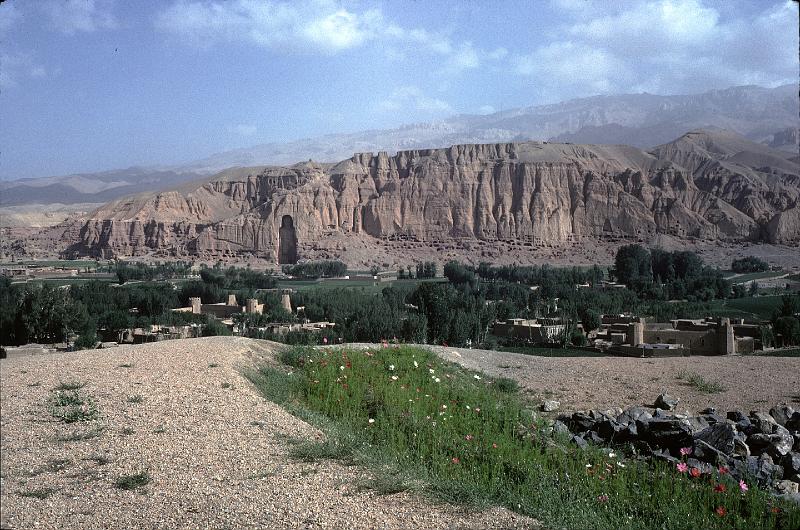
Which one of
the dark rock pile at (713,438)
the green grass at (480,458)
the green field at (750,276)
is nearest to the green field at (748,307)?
the green field at (750,276)

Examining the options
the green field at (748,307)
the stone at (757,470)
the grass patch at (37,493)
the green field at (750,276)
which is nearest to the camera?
the grass patch at (37,493)

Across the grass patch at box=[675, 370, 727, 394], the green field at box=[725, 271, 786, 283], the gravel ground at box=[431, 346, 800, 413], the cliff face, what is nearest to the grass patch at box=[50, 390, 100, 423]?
the gravel ground at box=[431, 346, 800, 413]

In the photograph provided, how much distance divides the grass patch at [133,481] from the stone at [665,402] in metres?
8.26

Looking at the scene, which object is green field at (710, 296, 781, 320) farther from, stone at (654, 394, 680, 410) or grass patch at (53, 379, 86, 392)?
grass patch at (53, 379, 86, 392)

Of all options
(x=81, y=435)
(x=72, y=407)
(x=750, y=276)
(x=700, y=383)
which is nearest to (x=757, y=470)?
(x=700, y=383)

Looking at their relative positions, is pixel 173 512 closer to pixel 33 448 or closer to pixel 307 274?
pixel 33 448

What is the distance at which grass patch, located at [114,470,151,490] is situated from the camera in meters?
5.92

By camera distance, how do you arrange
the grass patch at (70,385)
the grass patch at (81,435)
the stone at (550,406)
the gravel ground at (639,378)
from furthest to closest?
the gravel ground at (639,378) → the stone at (550,406) → the grass patch at (70,385) → the grass patch at (81,435)

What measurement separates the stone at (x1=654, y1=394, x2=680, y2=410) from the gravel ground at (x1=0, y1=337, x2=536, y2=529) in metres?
6.23

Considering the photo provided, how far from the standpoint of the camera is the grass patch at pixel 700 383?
12.7m

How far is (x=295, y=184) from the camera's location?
380ft

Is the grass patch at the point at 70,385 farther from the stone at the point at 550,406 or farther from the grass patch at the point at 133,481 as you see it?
the stone at the point at 550,406

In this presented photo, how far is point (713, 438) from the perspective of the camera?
28.6ft

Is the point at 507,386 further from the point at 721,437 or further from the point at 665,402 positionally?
the point at 721,437
